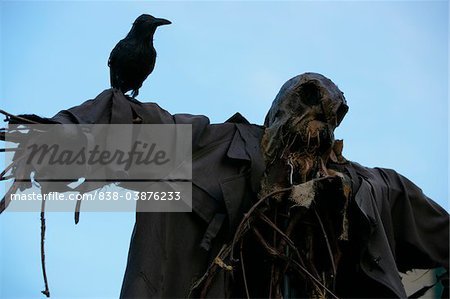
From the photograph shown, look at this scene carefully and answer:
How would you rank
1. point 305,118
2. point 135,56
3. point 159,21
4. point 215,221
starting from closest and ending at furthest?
point 215,221
point 305,118
point 135,56
point 159,21

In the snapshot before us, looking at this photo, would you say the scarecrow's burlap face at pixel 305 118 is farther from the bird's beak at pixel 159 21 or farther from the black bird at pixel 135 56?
the bird's beak at pixel 159 21

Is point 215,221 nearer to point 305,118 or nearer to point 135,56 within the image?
point 305,118

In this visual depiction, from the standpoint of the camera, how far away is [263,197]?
267 inches

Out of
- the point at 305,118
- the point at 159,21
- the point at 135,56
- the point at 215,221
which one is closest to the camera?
the point at 215,221

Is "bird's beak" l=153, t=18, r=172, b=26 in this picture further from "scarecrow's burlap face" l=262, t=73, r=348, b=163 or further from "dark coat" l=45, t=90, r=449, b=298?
"scarecrow's burlap face" l=262, t=73, r=348, b=163

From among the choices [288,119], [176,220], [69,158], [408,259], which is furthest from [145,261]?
[408,259]

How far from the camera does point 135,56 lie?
8.26 metres

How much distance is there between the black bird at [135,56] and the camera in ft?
27.1

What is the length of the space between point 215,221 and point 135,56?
184cm

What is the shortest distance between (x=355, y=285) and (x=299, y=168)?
2.79 feet

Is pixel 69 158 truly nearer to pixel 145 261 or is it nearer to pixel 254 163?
pixel 145 261

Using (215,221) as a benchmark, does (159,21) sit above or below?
above

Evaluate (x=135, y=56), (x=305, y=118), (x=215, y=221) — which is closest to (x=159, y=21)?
(x=135, y=56)

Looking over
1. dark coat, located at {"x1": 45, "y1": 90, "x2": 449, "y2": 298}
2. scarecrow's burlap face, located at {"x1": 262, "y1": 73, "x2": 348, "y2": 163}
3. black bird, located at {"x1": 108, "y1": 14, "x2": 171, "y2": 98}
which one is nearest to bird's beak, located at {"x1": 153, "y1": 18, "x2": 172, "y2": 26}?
black bird, located at {"x1": 108, "y1": 14, "x2": 171, "y2": 98}
